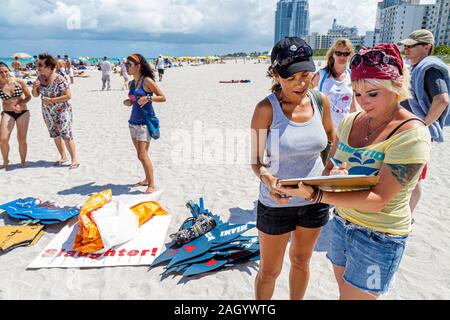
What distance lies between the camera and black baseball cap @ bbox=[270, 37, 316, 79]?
203cm

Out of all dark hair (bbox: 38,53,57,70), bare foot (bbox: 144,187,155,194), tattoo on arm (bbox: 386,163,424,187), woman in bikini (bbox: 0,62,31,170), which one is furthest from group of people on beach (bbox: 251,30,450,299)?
woman in bikini (bbox: 0,62,31,170)

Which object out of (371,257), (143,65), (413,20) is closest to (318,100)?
(371,257)

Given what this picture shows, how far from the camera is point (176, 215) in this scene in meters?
4.55

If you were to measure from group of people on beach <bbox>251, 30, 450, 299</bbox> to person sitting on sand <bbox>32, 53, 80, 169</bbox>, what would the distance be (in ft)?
17.1

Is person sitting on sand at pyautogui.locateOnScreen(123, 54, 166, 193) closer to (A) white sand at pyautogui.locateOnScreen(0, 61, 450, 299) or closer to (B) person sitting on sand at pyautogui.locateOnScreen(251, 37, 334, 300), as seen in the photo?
(A) white sand at pyautogui.locateOnScreen(0, 61, 450, 299)

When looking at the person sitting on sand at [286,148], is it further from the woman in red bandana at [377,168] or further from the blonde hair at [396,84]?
the blonde hair at [396,84]

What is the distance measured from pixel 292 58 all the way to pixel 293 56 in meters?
0.02

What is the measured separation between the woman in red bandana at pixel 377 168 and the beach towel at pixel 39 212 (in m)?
3.69

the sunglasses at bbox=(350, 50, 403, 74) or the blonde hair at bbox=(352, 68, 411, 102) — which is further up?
the sunglasses at bbox=(350, 50, 403, 74)

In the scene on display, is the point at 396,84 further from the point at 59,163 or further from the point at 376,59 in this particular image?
the point at 59,163

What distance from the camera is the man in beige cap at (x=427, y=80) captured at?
3.08m

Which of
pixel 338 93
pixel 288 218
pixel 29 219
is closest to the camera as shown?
pixel 288 218

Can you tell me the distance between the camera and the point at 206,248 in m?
3.49
